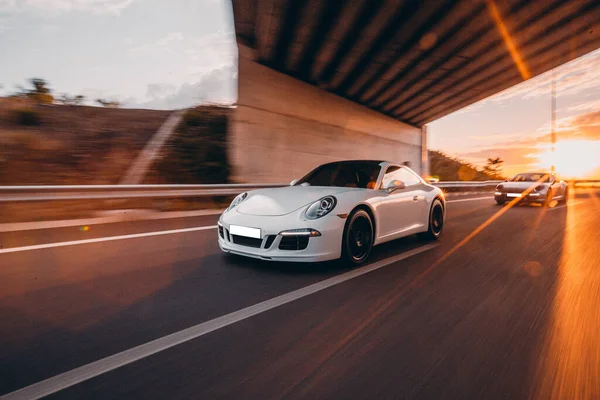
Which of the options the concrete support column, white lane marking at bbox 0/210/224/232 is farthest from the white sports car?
the concrete support column

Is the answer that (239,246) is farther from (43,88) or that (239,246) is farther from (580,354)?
(43,88)

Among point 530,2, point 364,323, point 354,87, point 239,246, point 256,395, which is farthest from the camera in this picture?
point 354,87

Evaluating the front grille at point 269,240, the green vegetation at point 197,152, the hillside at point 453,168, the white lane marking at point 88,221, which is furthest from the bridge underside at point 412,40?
the hillside at point 453,168

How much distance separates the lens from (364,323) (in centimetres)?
314

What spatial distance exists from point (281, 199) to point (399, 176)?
82.9 inches

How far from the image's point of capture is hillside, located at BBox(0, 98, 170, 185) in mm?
10797

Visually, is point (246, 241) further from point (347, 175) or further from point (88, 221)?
point (88, 221)

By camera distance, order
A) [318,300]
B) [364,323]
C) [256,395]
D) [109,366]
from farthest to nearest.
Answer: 1. [318,300]
2. [364,323]
3. [109,366]
4. [256,395]

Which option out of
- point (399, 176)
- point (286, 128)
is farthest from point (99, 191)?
point (286, 128)

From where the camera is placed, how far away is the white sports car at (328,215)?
14.7ft

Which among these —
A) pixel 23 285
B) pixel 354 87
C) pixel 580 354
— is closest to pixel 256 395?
pixel 580 354

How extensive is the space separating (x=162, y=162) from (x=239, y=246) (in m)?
9.32

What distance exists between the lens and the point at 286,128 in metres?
16.8

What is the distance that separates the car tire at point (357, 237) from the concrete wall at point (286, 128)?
31.7 feet
